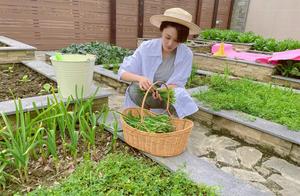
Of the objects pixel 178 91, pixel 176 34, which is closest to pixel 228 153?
pixel 178 91

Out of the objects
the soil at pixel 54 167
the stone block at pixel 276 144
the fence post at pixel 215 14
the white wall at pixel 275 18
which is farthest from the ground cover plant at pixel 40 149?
the white wall at pixel 275 18

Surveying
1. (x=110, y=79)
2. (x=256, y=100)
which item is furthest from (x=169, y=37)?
(x=110, y=79)

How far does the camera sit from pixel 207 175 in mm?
1672

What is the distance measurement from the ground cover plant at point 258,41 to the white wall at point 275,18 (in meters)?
2.42

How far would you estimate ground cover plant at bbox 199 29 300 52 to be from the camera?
5723mm

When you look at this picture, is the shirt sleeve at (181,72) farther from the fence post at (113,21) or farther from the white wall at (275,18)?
the white wall at (275,18)

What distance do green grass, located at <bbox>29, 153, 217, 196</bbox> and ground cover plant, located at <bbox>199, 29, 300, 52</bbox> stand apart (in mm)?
5114

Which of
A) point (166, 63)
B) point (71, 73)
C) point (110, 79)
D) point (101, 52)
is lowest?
point (110, 79)

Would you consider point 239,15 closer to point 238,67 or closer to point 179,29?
point 238,67

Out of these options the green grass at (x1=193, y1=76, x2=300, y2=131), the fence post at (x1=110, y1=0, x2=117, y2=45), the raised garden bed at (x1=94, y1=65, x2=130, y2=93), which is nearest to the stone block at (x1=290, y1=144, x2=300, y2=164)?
the green grass at (x1=193, y1=76, x2=300, y2=131)

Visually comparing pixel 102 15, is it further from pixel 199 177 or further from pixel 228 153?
pixel 199 177

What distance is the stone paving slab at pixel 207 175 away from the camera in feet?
5.09

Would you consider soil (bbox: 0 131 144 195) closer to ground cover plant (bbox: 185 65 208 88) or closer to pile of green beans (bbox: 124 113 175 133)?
pile of green beans (bbox: 124 113 175 133)

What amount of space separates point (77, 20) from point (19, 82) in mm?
3805
